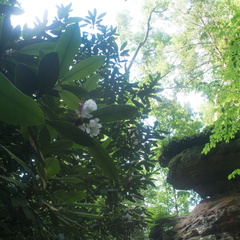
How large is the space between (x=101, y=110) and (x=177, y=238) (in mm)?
5138

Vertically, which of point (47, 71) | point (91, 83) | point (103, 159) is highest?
point (91, 83)

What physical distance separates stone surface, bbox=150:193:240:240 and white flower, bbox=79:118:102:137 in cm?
464

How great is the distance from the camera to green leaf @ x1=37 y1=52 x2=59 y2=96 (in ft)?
2.08

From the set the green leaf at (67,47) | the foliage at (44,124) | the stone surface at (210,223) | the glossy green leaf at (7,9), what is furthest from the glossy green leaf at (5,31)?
the stone surface at (210,223)

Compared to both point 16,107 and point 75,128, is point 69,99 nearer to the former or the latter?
point 75,128

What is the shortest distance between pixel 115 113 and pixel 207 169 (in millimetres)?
5020

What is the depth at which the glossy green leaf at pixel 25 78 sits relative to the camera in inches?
24.5

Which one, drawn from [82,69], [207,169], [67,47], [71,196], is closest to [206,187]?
[207,169]

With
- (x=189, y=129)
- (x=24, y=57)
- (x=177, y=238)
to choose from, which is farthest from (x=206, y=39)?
(x=24, y=57)

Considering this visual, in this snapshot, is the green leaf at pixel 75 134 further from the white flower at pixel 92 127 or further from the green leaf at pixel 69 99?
the green leaf at pixel 69 99

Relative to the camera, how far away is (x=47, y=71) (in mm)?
643

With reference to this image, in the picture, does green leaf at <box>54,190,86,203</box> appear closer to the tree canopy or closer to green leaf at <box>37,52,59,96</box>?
the tree canopy

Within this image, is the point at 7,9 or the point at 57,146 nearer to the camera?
the point at 57,146

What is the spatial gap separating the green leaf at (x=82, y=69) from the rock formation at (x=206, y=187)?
4703 millimetres
